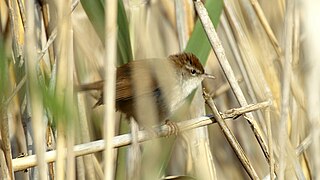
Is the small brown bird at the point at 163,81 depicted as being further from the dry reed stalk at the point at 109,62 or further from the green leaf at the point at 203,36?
the dry reed stalk at the point at 109,62

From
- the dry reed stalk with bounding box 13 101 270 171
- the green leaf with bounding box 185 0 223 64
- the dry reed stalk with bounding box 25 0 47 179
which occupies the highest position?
the green leaf with bounding box 185 0 223 64

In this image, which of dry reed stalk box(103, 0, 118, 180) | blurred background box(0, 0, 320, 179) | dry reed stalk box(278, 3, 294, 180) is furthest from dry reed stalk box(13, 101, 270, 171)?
dry reed stalk box(278, 3, 294, 180)

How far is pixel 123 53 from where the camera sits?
1.77 m

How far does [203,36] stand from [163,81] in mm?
508

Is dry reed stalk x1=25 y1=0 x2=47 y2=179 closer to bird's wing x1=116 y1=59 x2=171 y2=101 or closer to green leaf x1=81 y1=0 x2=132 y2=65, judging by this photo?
green leaf x1=81 y1=0 x2=132 y2=65

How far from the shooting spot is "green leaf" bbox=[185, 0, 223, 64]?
1740 millimetres

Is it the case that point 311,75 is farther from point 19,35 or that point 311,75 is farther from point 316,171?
point 19,35

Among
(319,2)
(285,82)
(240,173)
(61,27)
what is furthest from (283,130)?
(240,173)

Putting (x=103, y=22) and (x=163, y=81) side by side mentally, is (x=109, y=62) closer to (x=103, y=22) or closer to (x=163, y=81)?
(x=103, y=22)

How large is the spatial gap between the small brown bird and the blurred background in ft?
0.20

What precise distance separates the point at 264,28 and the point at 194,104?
393 millimetres

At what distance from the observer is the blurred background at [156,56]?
1187 millimetres

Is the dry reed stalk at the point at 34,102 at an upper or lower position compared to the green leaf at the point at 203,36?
lower

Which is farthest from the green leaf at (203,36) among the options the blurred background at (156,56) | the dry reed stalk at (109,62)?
the dry reed stalk at (109,62)
